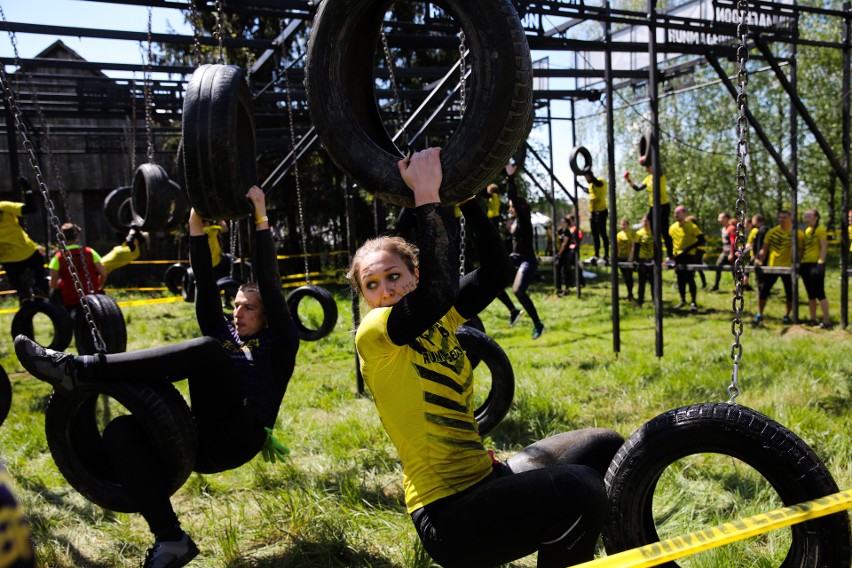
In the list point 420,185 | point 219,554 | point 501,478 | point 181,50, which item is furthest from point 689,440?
point 181,50

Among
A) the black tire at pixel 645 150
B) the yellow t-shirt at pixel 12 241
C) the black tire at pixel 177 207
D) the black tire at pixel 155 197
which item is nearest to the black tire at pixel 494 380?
the black tire at pixel 155 197

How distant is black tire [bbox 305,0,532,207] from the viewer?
2.15 m

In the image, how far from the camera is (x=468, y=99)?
225cm

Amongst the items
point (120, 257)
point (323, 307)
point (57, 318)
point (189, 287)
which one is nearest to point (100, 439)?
point (323, 307)

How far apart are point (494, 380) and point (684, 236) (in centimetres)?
836

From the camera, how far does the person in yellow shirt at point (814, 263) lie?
9.12m

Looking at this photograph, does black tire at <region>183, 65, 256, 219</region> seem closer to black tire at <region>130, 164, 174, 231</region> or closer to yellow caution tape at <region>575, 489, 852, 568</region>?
yellow caution tape at <region>575, 489, 852, 568</region>

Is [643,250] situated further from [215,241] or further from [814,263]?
[215,241]

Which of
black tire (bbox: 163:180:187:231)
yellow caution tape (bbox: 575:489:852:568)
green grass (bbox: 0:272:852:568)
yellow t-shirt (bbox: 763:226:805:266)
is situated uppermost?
black tire (bbox: 163:180:187:231)

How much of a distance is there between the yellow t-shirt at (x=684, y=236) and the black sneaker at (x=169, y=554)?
1021 cm

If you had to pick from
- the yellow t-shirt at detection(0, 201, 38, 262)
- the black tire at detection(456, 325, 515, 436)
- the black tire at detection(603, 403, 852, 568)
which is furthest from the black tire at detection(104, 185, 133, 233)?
the black tire at detection(603, 403, 852, 568)

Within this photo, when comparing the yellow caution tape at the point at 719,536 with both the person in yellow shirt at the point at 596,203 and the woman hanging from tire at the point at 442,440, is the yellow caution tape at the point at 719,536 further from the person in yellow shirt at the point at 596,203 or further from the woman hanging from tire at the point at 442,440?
the person in yellow shirt at the point at 596,203

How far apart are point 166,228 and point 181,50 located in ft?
40.5

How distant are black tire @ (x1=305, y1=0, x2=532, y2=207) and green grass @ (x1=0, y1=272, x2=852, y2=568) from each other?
0.71m
